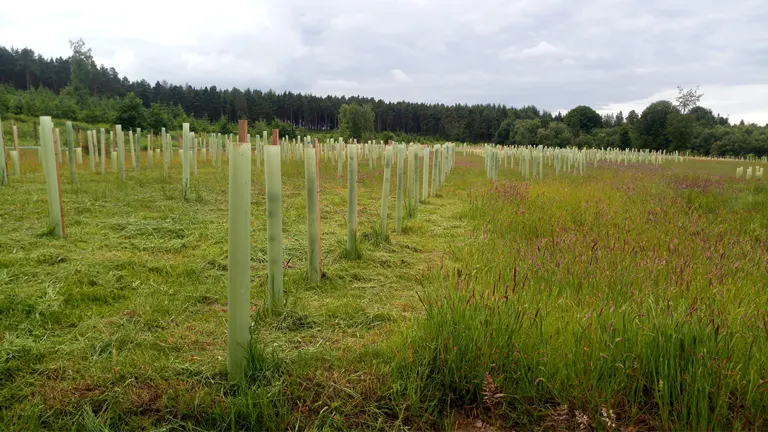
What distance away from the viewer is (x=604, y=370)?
244cm

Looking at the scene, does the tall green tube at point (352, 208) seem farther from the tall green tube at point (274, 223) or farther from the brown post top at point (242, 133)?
the brown post top at point (242, 133)

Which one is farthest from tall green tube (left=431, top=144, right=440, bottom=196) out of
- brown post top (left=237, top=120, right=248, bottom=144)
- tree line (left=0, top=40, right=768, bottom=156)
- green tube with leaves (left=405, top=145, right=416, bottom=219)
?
tree line (left=0, top=40, right=768, bottom=156)

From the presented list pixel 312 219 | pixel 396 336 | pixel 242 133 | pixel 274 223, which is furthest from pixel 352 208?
pixel 242 133

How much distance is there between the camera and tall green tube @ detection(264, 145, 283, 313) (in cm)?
335

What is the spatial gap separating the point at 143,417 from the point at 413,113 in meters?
108

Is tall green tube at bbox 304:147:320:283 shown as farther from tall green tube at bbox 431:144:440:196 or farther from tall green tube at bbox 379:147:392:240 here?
tall green tube at bbox 431:144:440:196

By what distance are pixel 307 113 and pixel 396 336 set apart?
96687 millimetres

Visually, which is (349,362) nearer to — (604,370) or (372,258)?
(604,370)

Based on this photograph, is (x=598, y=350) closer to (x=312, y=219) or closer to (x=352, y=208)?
(x=312, y=219)

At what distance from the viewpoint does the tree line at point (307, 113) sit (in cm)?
4382

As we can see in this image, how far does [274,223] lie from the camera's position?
133 inches

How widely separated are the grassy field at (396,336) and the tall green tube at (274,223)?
0.45ft

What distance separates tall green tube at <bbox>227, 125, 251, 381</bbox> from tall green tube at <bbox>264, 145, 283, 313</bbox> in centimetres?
69

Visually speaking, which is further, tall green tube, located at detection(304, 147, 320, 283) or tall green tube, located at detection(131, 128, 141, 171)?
tall green tube, located at detection(131, 128, 141, 171)
